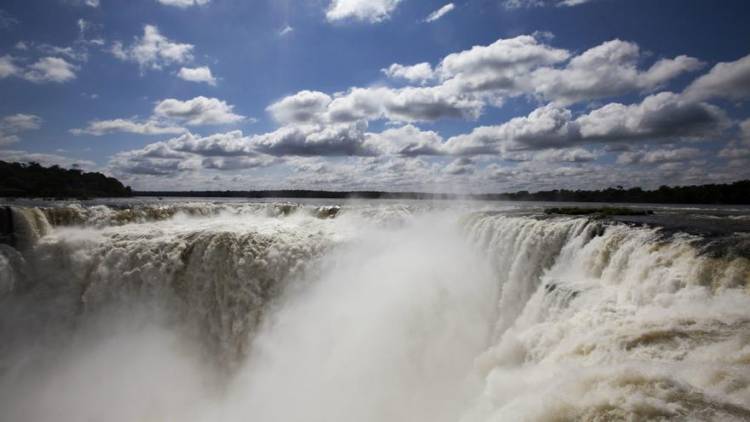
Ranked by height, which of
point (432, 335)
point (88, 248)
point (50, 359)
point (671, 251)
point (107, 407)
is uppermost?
point (671, 251)

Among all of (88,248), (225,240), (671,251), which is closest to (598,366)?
(671,251)

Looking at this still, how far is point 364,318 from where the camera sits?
14844mm

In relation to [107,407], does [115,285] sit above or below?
above

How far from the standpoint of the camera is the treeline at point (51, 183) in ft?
211

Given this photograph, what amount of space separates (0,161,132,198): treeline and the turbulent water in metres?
56.0

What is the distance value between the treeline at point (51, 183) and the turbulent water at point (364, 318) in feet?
184

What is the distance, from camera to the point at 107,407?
14398 millimetres

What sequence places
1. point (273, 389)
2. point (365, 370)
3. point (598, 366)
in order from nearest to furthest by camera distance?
1. point (598, 366)
2. point (365, 370)
3. point (273, 389)

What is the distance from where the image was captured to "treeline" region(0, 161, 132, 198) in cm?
6438

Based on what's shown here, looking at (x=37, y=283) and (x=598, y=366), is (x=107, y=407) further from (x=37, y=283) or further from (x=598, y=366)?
(x=598, y=366)

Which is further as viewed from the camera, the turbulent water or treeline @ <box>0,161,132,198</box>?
treeline @ <box>0,161,132,198</box>

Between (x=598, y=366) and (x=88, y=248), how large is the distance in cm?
1922

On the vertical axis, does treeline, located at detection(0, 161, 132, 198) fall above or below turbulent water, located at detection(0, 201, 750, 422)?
above

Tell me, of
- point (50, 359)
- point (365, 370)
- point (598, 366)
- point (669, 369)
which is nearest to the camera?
point (669, 369)
